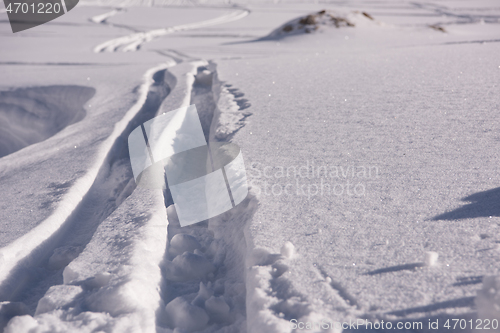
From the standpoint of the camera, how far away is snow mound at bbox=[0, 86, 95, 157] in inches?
122

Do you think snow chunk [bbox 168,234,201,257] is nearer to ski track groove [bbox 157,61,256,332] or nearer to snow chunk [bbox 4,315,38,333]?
ski track groove [bbox 157,61,256,332]

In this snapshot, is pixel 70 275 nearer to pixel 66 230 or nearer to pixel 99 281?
pixel 99 281

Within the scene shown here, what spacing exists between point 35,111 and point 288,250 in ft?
10.2

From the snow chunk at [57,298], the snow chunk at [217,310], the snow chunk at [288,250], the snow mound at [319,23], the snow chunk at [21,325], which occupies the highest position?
the snow mound at [319,23]

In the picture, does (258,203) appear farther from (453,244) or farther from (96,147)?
(96,147)

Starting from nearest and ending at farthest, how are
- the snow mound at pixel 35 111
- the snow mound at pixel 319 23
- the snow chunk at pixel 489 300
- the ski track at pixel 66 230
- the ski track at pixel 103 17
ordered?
the snow chunk at pixel 489 300 < the ski track at pixel 66 230 < the snow mound at pixel 35 111 < the snow mound at pixel 319 23 < the ski track at pixel 103 17

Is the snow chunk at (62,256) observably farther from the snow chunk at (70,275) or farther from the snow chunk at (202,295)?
the snow chunk at (202,295)

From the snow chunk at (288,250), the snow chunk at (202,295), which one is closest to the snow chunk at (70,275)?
the snow chunk at (202,295)

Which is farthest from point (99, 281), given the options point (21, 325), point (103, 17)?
point (103, 17)

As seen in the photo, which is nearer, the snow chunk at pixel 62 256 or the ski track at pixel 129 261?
the ski track at pixel 129 261

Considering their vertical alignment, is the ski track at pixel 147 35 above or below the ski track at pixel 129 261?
above

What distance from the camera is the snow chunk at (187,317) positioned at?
942mm

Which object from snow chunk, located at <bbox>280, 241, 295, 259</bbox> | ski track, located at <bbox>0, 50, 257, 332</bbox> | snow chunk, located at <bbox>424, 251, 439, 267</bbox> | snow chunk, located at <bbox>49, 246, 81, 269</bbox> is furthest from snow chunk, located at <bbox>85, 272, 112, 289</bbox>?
snow chunk, located at <bbox>424, 251, 439, 267</bbox>

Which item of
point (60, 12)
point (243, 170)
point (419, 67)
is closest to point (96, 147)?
point (243, 170)
